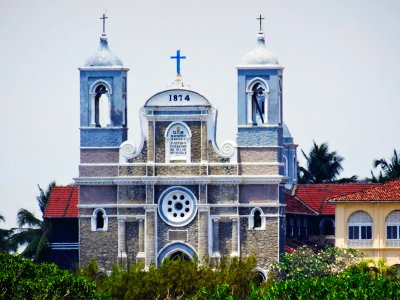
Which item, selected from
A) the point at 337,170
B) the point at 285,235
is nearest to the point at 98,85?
the point at 285,235

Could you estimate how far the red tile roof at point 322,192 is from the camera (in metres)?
144

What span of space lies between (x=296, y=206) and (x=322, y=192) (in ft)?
11.9

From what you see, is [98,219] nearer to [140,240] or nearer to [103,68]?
[140,240]

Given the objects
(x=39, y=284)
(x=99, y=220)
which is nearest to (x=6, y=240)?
(x=99, y=220)

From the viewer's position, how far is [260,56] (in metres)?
131

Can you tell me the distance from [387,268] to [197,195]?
9.60 metres

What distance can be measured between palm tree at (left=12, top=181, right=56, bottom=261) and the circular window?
9.36 m

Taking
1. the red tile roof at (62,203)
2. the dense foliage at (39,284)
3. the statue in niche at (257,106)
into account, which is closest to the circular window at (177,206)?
the statue in niche at (257,106)

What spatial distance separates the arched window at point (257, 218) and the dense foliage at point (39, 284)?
12982mm

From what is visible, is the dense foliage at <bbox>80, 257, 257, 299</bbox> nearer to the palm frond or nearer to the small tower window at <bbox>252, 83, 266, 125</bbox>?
the small tower window at <bbox>252, 83, 266, 125</bbox>

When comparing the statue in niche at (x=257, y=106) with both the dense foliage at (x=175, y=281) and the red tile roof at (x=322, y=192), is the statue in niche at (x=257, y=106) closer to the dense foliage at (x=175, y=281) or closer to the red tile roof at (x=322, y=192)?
the dense foliage at (x=175, y=281)

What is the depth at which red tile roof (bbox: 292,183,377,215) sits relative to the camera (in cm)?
14362

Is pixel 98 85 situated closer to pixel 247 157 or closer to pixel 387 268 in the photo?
pixel 247 157

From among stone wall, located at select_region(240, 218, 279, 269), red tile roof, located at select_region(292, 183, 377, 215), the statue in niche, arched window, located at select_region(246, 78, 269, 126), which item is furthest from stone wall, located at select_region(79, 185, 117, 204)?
red tile roof, located at select_region(292, 183, 377, 215)
